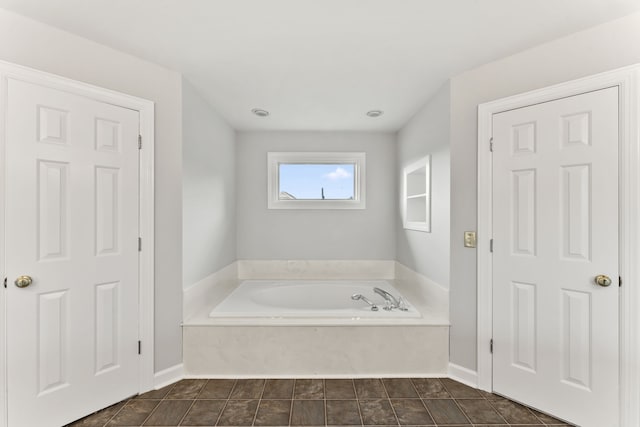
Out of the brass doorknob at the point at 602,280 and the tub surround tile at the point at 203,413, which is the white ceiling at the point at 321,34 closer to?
the brass doorknob at the point at 602,280

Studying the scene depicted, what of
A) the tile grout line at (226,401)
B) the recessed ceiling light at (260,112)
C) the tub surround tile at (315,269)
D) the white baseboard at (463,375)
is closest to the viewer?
the tile grout line at (226,401)

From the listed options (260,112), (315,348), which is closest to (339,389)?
(315,348)

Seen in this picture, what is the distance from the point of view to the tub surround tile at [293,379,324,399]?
184cm

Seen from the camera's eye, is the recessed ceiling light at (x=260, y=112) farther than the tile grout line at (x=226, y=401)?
Yes

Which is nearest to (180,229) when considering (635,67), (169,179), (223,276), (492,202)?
(169,179)

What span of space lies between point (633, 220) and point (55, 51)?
319cm

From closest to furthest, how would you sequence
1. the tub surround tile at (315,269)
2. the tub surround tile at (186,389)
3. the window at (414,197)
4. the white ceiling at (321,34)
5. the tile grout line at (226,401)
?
1. the white ceiling at (321,34)
2. the tile grout line at (226,401)
3. the tub surround tile at (186,389)
4. the window at (414,197)
5. the tub surround tile at (315,269)

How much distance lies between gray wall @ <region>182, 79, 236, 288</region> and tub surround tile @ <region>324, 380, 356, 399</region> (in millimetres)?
1240

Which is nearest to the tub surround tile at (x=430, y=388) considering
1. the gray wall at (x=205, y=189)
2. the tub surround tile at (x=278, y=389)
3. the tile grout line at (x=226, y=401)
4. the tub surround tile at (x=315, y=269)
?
the tub surround tile at (x=278, y=389)

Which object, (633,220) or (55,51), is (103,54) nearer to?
(55,51)

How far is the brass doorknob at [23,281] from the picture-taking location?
1449mm

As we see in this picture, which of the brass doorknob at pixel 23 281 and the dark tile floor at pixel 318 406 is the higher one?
the brass doorknob at pixel 23 281

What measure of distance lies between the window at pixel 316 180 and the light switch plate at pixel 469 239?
4.92 ft

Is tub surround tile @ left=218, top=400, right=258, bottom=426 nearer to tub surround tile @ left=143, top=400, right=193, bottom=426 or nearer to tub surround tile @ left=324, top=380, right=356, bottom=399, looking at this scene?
tub surround tile @ left=143, top=400, right=193, bottom=426
